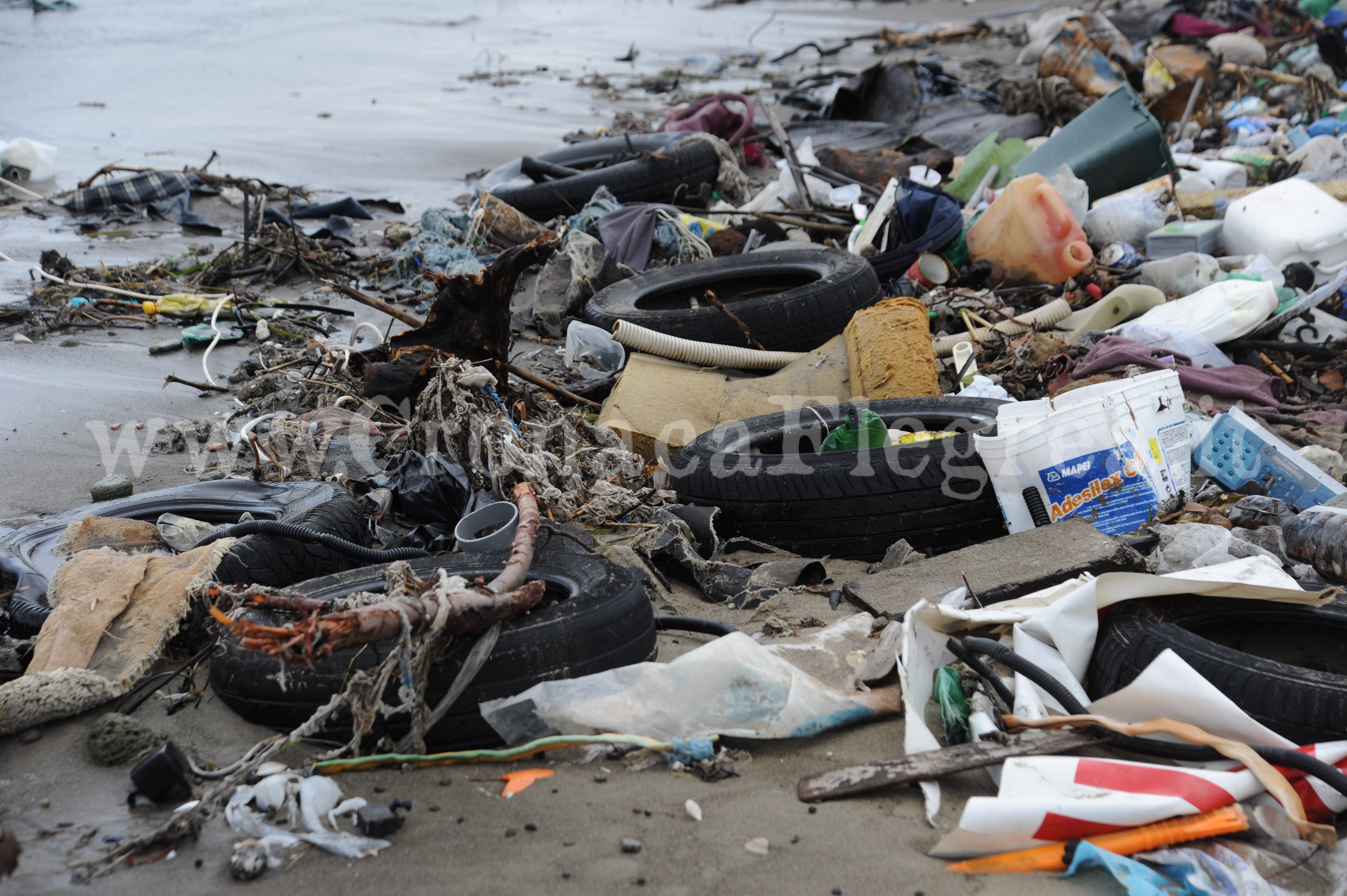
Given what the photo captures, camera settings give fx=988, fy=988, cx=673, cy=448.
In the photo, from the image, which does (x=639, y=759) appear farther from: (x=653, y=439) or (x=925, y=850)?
(x=653, y=439)

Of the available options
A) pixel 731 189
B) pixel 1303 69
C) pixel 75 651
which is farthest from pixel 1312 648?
pixel 1303 69

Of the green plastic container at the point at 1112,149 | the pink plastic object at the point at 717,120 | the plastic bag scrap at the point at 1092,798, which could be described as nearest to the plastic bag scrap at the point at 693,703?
the plastic bag scrap at the point at 1092,798

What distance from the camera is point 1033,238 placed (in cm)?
578

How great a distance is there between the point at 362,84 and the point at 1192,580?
41.3 ft

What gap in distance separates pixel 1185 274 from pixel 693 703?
4.64 metres

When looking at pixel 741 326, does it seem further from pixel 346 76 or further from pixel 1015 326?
pixel 346 76

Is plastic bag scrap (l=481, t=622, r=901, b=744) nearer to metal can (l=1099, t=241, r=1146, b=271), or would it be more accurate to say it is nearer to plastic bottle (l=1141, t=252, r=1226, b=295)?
plastic bottle (l=1141, t=252, r=1226, b=295)

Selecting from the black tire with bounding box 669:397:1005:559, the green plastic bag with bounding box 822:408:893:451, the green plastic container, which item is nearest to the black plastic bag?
the black tire with bounding box 669:397:1005:559

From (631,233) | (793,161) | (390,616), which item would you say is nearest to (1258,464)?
(390,616)

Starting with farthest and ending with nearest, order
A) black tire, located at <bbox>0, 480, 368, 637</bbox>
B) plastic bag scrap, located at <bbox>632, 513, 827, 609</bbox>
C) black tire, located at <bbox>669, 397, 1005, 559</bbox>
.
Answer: black tire, located at <bbox>669, 397, 1005, 559</bbox>, plastic bag scrap, located at <bbox>632, 513, 827, 609</bbox>, black tire, located at <bbox>0, 480, 368, 637</bbox>

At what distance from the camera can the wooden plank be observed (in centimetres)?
199

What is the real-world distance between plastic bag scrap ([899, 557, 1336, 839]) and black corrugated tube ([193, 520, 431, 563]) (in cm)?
146

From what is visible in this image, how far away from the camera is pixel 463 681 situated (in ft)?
7.16

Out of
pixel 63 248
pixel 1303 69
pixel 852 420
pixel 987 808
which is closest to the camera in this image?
pixel 987 808
